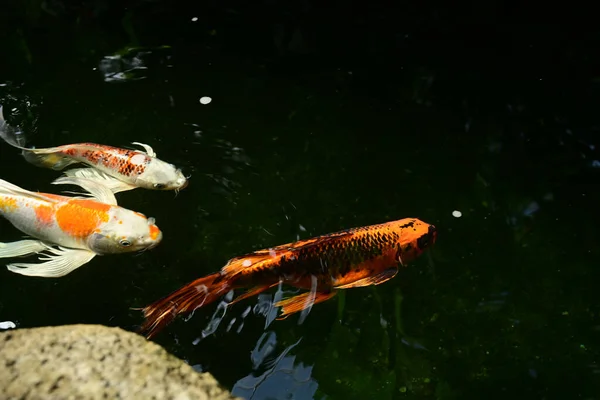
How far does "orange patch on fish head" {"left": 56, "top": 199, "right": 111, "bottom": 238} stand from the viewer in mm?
2574

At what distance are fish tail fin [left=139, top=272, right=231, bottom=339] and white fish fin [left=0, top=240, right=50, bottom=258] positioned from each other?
74 cm

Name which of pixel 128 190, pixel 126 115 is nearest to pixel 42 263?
pixel 128 190

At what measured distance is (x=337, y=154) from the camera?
3.26m

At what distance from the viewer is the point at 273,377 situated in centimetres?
229

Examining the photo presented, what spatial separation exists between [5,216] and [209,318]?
1.11m

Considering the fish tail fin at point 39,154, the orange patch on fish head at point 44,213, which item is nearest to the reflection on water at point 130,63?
the fish tail fin at point 39,154

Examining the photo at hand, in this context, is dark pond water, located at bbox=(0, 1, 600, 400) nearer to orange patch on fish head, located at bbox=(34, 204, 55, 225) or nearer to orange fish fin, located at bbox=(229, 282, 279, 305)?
orange fish fin, located at bbox=(229, 282, 279, 305)

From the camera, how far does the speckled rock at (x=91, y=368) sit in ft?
5.70

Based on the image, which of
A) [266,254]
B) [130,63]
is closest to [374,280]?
[266,254]

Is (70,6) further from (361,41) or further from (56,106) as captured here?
(361,41)

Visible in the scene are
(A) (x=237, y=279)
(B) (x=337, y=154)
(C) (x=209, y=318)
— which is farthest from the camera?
(B) (x=337, y=154)

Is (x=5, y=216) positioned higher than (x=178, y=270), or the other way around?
(x=5, y=216)

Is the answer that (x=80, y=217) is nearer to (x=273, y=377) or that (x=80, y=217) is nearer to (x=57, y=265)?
(x=57, y=265)

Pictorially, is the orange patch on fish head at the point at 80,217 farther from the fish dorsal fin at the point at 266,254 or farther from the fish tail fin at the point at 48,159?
the fish dorsal fin at the point at 266,254
